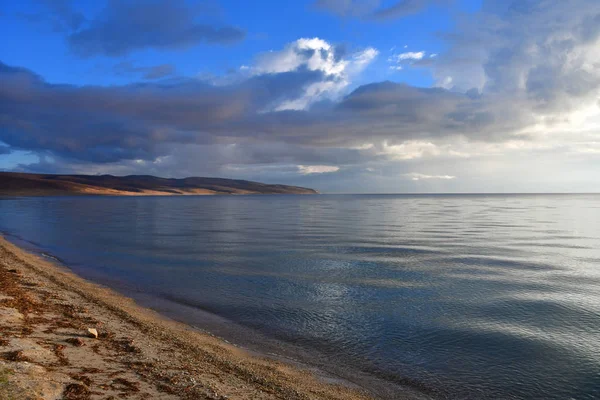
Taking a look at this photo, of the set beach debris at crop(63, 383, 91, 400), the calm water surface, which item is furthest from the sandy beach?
the calm water surface

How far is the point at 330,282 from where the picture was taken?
21906mm

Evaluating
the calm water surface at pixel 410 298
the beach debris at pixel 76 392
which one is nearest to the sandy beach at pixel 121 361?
the beach debris at pixel 76 392

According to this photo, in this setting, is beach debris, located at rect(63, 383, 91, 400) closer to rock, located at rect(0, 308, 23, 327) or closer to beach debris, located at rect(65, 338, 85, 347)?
beach debris, located at rect(65, 338, 85, 347)

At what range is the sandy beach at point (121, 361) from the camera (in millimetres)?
8078

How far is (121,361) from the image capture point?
969 cm

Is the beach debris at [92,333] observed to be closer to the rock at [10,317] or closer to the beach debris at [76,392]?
the rock at [10,317]

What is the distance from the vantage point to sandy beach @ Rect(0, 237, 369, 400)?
808 cm

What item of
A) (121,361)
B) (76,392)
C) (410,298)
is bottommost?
(410,298)

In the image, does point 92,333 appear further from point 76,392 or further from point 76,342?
point 76,392

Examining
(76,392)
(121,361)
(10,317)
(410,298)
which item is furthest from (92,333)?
(410,298)

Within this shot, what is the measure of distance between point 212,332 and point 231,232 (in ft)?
112

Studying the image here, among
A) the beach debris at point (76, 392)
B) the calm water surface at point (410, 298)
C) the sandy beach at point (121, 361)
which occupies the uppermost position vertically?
the beach debris at point (76, 392)

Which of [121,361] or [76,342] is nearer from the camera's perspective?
[121,361]

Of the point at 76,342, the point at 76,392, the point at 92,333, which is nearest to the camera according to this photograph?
the point at 76,392
